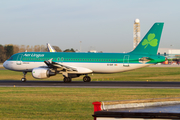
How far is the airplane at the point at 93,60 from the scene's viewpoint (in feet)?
112

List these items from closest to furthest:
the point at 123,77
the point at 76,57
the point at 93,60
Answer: the point at 93,60
the point at 76,57
the point at 123,77

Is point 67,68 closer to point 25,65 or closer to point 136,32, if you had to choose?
point 25,65

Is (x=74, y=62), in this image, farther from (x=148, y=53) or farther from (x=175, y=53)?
(x=175, y=53)

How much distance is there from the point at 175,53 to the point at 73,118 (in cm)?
19704

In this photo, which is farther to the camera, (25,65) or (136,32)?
(136,32)

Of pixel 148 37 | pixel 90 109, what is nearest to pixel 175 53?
pixel 148 37

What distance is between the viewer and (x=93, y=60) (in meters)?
35.8

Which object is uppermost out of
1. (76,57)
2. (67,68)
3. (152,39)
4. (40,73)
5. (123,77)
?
(152,39)

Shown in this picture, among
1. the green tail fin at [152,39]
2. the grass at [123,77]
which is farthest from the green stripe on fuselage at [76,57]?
the grass at [123,77]

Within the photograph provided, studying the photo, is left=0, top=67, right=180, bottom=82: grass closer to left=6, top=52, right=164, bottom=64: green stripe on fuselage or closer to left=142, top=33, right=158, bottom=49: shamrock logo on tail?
left=6, top=52, right=164, bottom=64: green stripe on fuselage

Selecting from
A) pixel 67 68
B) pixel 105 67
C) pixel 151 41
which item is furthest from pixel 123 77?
pixel 67 68

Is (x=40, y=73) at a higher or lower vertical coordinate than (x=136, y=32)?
lower

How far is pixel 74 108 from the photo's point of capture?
14477mm

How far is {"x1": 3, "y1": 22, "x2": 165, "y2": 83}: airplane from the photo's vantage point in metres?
34.2
